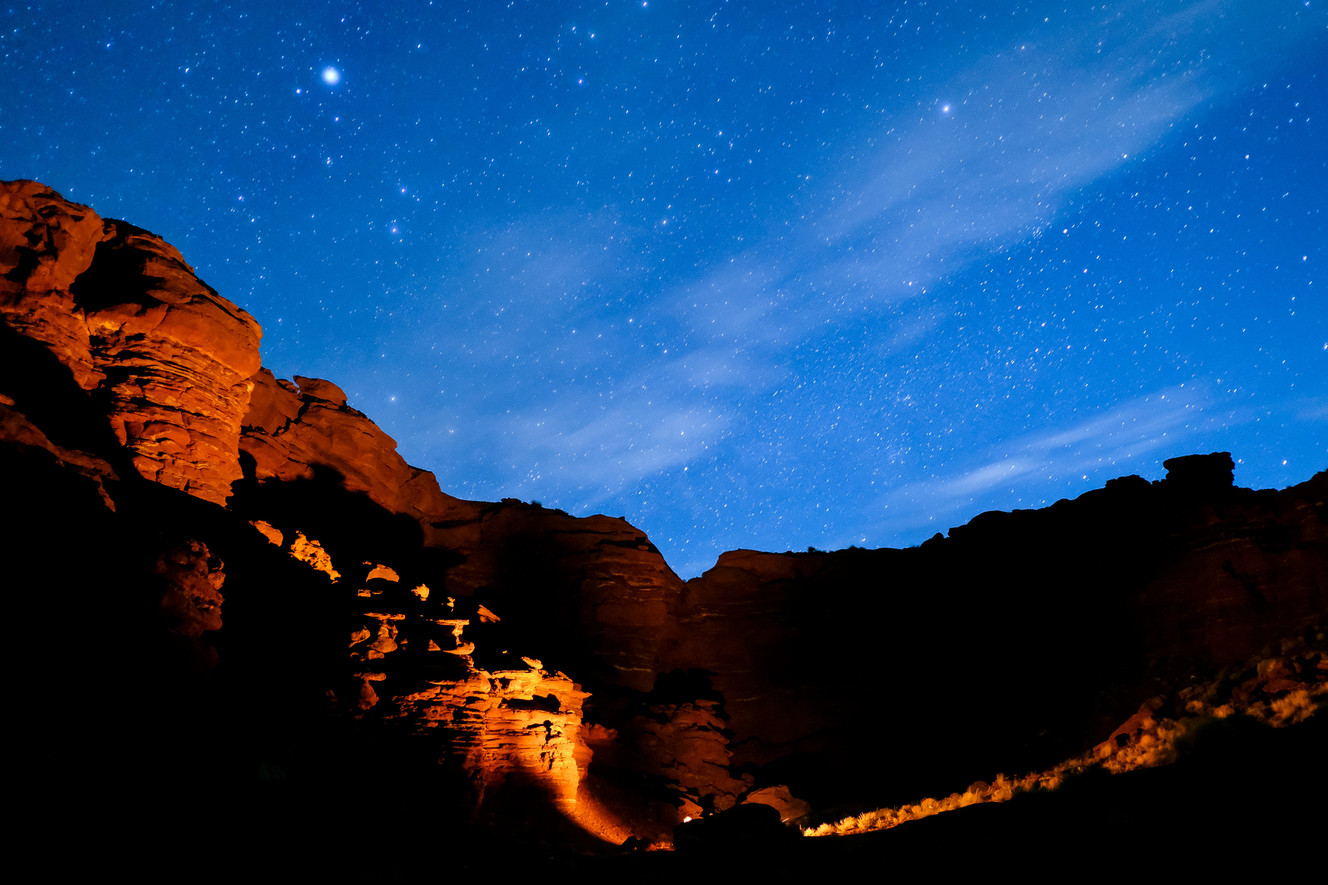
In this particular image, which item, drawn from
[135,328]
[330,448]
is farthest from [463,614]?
[135,328]

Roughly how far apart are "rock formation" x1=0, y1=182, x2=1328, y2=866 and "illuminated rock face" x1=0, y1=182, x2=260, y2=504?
94 millimetres

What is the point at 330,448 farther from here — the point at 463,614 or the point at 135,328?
the point at 463,614

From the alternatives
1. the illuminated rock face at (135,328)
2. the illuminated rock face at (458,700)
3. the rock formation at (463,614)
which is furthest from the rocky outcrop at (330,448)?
the illuminated rock face at (458,700)

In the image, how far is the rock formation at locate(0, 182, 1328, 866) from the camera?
13.1 meters

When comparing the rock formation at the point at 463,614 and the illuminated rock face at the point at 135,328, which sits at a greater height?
the illuminated rock face at the point at 135,328

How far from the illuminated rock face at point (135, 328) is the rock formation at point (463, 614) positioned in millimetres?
94

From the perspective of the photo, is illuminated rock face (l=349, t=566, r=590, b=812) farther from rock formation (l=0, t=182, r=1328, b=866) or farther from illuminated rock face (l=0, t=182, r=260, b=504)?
illuminated rock face (l=0, t=182, r=260, b=504)

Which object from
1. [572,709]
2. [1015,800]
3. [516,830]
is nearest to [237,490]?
[572,709]

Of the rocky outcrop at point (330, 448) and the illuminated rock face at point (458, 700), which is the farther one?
the rocky outcrop at point (330, 448)

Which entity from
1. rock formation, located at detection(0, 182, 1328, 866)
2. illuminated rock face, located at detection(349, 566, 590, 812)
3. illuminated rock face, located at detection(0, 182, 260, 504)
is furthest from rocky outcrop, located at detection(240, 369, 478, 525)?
illuminated rock face, located at detection(349, 566, 590, 812)

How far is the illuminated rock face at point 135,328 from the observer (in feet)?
70.1

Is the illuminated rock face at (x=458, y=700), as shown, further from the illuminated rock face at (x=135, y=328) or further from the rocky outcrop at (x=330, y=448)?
the rocky outcrop at (x=330, y=448)

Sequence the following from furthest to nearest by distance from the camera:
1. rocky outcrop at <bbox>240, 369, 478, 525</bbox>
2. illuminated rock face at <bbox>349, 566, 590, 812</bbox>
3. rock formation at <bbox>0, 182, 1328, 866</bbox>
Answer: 1. rocky outcrop at <bbox>240, 369, 478, 525</bbox>
2. illuminated rock face at <bbox>349, 566, 590, 812</bbox>
3. rock formation at <bbox>0, 182, 1328, 866</bbox>

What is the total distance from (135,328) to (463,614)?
1498 cm
